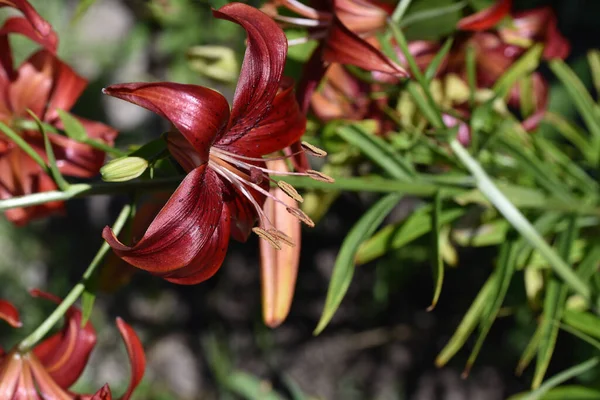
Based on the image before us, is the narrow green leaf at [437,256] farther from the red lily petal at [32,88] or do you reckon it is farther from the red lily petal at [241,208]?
the red lily petal at [32,88]

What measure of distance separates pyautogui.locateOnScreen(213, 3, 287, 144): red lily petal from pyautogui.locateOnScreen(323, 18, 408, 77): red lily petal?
9cm

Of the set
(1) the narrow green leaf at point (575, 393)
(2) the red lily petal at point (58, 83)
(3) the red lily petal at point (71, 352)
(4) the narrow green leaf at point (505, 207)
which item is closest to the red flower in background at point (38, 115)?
(2) the red lily petal at point (58, 83)

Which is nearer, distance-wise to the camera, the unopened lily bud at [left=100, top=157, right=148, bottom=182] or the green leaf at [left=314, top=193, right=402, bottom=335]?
the unopened lily bud at [left=100, top=157, right=148, bottom=182]

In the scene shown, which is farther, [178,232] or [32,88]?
[32,88]

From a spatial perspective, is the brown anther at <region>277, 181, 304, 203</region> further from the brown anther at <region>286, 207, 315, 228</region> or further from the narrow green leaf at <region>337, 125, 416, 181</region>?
the narrow green leaf at <region>337, 125, 416, 181</region>

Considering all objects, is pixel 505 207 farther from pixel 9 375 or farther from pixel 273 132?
pixel 9 375

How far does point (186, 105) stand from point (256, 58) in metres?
0.06

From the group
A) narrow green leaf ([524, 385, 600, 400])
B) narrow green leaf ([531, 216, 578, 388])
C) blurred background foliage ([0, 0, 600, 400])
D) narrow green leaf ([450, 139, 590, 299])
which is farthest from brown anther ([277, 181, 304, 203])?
blurred background foliage ([0, 0, 600, 400])

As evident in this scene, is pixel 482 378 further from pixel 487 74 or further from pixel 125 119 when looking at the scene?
pixel 125 119

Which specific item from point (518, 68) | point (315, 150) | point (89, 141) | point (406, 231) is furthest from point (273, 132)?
point (518, 68)

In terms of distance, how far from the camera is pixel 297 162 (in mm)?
542

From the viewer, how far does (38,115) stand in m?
0.57

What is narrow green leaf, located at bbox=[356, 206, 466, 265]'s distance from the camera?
677 mm

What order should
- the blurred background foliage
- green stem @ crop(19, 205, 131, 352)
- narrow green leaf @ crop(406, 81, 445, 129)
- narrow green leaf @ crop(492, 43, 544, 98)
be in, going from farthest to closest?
1. the blurred background foliage
2. narrow green leaf @ crop(492, 43, 544, 98)
3. narrow green leaf @ crop(406, 81, 445, 129)
4. green stem @ crop(19, 205, 131, 352)
